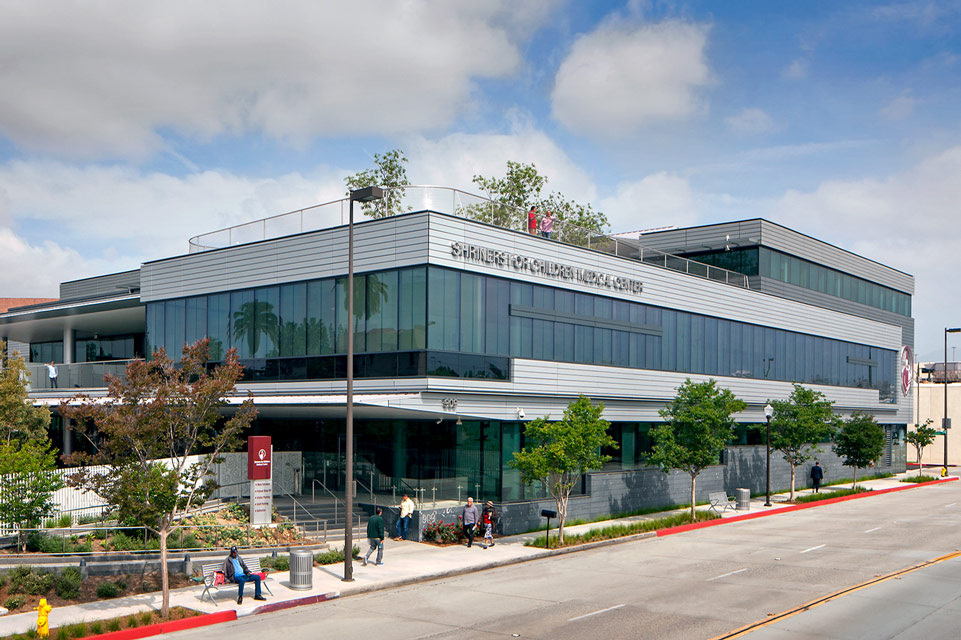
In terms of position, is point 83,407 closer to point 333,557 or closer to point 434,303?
point 333,557

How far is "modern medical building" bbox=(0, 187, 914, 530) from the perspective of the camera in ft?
105

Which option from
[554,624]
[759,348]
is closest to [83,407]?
[554,624]

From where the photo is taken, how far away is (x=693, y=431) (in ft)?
121

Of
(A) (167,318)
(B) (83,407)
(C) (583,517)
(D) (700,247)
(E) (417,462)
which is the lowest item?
(C) (583,517)

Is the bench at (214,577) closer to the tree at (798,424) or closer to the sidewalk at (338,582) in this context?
the sidewalk at (338,582)

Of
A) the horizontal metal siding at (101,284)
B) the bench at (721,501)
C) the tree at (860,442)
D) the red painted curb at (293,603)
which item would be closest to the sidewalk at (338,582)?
the red painted curb at (293,603)

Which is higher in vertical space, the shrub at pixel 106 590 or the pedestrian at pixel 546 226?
the pedestrian at pixel 546 226

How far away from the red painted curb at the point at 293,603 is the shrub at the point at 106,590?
11.7ft

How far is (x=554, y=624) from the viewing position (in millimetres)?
18328

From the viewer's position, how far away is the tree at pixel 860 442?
51438mm

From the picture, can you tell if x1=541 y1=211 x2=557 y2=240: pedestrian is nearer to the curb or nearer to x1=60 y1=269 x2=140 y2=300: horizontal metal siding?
the curb

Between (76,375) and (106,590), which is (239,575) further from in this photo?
(76,375)

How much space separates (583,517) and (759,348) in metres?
19.2

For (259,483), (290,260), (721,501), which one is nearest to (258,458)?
(259,483)
